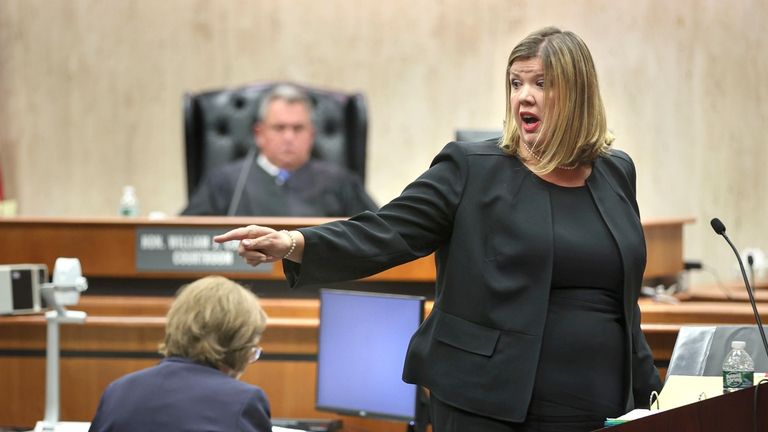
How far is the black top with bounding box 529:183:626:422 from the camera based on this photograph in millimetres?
1968

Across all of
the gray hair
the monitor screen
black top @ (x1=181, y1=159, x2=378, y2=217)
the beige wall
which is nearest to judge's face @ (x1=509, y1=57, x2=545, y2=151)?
the monitor screen

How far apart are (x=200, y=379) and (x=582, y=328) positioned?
0.75m

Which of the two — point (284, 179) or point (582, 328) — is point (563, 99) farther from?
point (284, 179)

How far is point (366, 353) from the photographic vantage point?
3184mm

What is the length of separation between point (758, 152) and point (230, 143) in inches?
132

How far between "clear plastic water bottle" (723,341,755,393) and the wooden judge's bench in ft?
4.12

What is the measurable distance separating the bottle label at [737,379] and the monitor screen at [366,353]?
1135 mm

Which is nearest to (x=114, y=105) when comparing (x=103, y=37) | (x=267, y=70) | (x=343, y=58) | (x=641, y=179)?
(x=103, y=37)

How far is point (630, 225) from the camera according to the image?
2.12m

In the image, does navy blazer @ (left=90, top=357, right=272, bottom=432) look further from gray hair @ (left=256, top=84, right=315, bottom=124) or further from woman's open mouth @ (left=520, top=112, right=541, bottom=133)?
gray hair @ (left=256, top=84, right=315, bottom=124)

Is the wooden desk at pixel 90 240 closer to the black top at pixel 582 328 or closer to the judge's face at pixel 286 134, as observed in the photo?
the judge's face at pixel 286 134

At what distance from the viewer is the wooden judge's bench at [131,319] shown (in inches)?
141

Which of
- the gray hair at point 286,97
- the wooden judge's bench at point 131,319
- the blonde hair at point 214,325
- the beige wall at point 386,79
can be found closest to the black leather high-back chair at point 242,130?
the gray hair at point 286,97

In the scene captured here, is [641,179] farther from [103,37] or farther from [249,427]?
[249,427]
